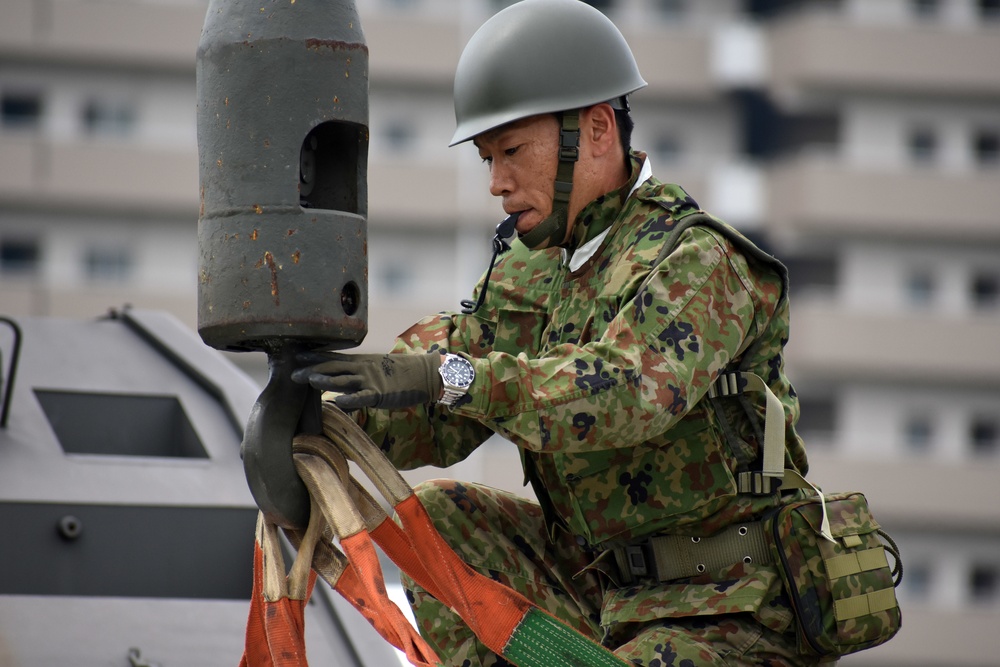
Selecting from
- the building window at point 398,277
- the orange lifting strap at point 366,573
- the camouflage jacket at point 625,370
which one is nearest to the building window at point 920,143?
the building window at point 398,277

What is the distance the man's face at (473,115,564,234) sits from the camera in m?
3.96

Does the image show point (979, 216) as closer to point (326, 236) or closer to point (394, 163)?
point (394, 163)

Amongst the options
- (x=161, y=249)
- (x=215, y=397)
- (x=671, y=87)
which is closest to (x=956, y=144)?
(x=671, y=87)

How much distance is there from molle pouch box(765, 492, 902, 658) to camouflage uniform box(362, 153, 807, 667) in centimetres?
6

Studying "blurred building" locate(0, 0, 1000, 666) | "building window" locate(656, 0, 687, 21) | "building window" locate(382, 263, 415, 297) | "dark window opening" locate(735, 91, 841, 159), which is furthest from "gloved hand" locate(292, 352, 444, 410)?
"building window" locate(656, 0, 687, 21)

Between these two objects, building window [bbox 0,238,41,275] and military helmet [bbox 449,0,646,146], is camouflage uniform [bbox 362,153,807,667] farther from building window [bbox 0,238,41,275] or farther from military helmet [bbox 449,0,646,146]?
building window [bbox 0,238,41,275]

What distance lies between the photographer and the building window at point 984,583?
109 ft

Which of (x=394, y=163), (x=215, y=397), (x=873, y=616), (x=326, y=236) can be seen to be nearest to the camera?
(x=326, y=236)

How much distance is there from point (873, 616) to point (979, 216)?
30.8m

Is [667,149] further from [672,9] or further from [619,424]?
[619,424]

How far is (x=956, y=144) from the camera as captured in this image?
3441cm

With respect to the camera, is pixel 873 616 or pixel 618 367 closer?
pixel 618 367

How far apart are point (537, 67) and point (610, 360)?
2.38 ft

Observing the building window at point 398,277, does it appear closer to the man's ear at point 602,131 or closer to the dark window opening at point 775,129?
the dark window opening at point 775,129
